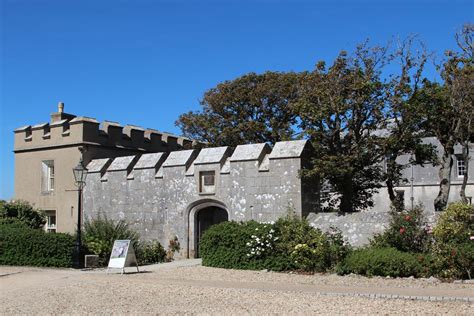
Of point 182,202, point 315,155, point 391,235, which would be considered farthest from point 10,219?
point 391,235

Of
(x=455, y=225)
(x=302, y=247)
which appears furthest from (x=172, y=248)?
(x=455, y=225)

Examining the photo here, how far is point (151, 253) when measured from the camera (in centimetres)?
1909

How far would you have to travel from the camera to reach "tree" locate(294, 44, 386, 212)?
1596cm

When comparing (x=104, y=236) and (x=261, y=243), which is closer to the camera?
(x=261, y=243)

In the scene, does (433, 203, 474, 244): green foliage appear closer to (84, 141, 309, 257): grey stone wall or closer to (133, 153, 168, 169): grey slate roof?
(84, 141, 309, 257): grey stone wall

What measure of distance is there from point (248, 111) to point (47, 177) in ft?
35.1

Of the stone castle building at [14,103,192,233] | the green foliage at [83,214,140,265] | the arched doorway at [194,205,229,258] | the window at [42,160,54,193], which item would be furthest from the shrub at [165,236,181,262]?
the window at [42,160,54,193]

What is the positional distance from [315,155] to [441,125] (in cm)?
475

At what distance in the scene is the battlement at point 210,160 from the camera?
55.8 ft

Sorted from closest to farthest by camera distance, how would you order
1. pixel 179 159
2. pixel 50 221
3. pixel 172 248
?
pixel 172 248 → pixel 179 159 → pixel 50 221

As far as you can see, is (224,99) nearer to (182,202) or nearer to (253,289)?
(182,202)

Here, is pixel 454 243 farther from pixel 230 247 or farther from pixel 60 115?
pixel 60 115

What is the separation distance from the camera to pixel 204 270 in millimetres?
15117

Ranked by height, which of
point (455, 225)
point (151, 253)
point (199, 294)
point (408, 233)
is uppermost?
point (455, 225)
